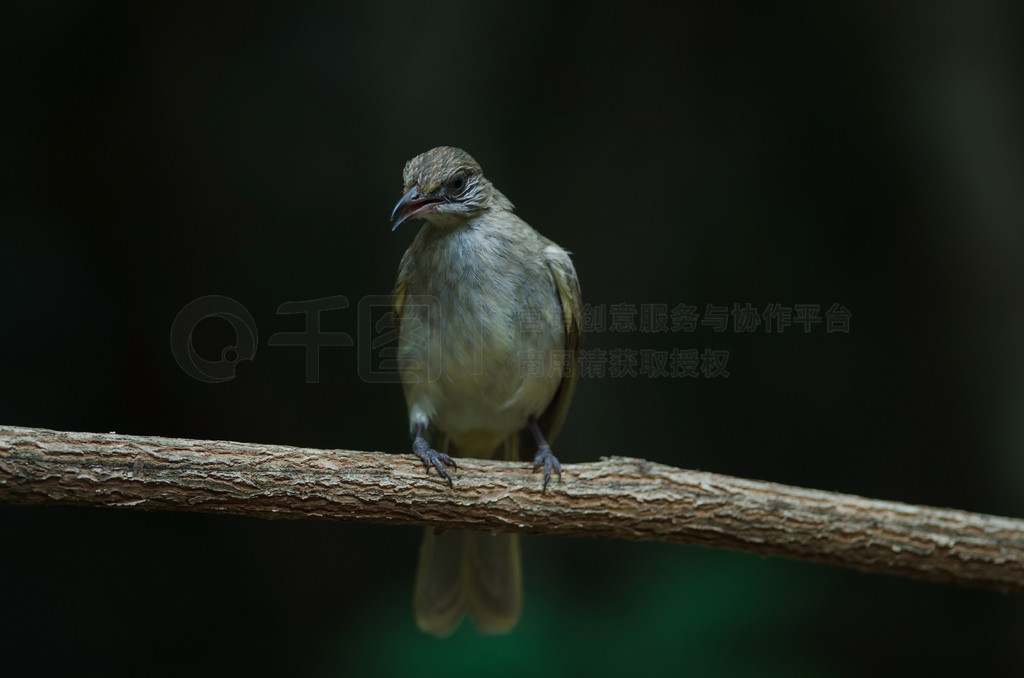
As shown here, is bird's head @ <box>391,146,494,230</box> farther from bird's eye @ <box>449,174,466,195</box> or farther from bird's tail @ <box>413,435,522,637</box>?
bird's tail @ <box>413,435,522,637</box>

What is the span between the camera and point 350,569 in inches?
211

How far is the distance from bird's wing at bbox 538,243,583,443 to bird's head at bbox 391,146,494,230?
1.50 feet

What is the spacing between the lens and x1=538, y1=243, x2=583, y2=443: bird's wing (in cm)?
384

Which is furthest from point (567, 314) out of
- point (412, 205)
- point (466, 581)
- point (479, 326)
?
point (466, 581)

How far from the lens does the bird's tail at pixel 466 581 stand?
4.17m

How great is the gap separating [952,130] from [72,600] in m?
6.25

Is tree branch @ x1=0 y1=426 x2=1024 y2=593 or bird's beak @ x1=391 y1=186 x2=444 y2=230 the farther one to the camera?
bird's beak @ x1=391 y1=186 x2=444 y2=230

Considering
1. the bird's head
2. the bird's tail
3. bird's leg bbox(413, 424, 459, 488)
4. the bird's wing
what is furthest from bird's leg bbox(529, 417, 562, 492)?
the bird's head

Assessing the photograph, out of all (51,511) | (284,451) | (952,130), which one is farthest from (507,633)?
(952,130)

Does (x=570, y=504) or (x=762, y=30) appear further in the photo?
(x=762, y=30)

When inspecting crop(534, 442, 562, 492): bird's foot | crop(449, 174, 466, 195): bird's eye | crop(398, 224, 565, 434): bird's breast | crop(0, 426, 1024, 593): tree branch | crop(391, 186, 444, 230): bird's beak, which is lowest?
crop(0, 426, 1024, 593): tree branch

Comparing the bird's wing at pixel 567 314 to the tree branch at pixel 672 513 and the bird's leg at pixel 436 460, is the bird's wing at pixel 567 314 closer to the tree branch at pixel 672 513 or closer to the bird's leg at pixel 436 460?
the tree branch at pixel 672 513

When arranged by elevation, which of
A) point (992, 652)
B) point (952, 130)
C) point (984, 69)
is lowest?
point (992, 652)

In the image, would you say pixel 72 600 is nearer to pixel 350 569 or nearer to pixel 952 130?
pixel 350 569
